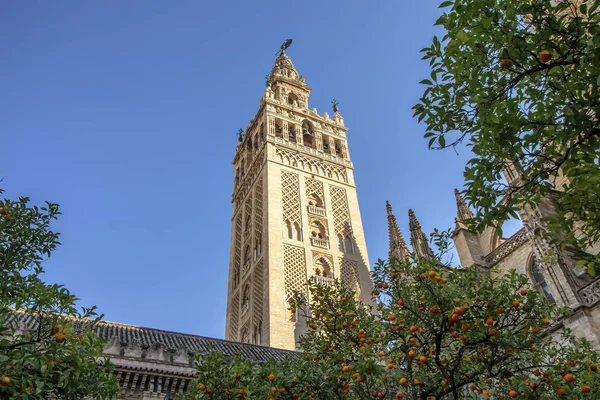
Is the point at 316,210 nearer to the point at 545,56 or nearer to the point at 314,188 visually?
the point at 314,188

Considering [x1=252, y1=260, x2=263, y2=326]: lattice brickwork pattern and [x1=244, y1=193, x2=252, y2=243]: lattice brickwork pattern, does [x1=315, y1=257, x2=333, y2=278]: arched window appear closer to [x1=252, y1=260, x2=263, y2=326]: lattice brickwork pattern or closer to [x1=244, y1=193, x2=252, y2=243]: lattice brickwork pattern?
[x1=252, y1=260, x2=263, y2=326]: lattice brickwork pattern

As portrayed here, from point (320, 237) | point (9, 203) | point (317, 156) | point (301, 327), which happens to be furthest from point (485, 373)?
point (317, 156)

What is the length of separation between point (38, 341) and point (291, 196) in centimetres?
2294

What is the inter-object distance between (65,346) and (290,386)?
9.27 ft

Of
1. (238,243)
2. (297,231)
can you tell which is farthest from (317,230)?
(238,243)

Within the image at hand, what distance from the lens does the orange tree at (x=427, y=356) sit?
5645mm

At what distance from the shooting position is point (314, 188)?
1139 inches

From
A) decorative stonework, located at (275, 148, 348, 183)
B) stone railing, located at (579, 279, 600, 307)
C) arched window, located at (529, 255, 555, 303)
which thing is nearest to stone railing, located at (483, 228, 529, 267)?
arched window, located at (529, 255, 555, 303)

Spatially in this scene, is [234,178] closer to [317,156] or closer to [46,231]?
[317,156]

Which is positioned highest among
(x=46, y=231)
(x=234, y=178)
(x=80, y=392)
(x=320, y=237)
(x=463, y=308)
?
(x=234, y=178)

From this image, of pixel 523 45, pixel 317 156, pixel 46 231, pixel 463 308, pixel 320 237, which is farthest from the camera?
pixel 317 156

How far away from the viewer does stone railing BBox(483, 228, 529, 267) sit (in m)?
15.9

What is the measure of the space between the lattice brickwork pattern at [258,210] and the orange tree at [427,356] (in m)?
19.5

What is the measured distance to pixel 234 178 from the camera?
35594 mm
